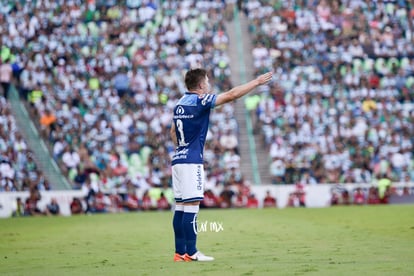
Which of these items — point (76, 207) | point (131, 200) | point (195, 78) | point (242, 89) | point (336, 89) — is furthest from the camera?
point (336, 89)

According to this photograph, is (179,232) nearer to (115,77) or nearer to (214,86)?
(214,86)

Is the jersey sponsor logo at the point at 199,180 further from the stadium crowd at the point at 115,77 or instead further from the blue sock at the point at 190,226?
the stadium crowd at the point at 115,77

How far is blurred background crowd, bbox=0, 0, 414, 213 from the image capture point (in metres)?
35.2

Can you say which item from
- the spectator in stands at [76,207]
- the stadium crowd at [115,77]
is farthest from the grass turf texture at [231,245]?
the stadium crowd at [115,77]

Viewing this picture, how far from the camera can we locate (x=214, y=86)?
38.5 m

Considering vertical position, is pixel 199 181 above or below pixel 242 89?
below

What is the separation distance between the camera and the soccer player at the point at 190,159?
1351 centimetres

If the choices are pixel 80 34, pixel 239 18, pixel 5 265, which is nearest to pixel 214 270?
pixel 5 265

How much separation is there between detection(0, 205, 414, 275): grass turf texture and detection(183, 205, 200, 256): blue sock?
1.13 feet

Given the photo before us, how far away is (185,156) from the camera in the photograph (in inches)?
535

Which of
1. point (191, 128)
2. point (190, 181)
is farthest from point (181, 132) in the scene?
point (190, 181)

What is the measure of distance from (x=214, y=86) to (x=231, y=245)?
22.2 metres

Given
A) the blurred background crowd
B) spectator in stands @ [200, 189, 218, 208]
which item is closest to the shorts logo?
the blurred background crowd

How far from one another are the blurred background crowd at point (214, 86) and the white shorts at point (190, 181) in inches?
773
